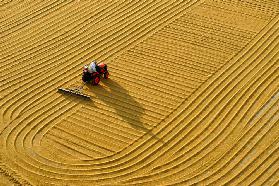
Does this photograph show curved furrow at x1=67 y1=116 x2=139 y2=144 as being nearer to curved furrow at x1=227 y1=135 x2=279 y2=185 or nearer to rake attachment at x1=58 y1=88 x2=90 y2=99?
rake attachment at x1=58 y1=88 x2=90 y2=99

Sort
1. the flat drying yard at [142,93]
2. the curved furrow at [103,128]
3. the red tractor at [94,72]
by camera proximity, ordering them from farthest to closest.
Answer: the red tractor at [94,72]
the curved furrow at [103,128]
the flat drying yard at [142,93]

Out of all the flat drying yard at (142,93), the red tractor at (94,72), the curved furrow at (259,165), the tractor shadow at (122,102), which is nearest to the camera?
the curved furrow at (259,165)

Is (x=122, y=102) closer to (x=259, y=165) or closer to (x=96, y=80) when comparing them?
(x=96, y=80)

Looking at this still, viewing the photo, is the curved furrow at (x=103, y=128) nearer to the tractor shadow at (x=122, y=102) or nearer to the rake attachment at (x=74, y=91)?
the tractor shadow at (x=122, y=102)

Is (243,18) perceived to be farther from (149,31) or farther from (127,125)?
(127,125)

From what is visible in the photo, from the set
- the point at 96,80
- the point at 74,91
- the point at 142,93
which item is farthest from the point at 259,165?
the point at 74,91

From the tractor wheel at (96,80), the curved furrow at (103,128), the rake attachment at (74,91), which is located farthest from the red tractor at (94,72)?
the curved furrow at (103,128)

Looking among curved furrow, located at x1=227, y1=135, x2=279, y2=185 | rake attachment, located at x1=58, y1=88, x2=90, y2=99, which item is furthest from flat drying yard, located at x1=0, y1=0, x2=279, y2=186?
rake attachment, located at x1=58, y1=88, x2=90, y2=99
